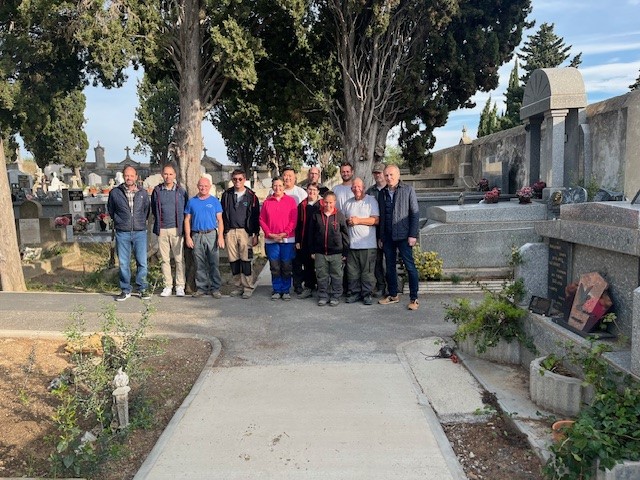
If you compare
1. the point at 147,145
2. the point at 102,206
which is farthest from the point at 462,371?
the point at 147,145

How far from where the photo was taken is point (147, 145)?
39.6m

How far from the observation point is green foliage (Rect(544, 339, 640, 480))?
2.66 metres

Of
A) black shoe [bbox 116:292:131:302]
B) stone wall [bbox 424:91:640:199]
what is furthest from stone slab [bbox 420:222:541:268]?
black shoe [bbox 116:292:131:302]

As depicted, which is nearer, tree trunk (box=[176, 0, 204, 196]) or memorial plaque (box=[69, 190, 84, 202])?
tree trunk (box=[176, 0, 204, 196])

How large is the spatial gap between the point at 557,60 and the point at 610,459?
35.3 m

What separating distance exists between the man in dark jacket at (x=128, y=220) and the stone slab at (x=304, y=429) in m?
3.64

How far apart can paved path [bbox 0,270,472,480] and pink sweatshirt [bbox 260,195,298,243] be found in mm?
1039

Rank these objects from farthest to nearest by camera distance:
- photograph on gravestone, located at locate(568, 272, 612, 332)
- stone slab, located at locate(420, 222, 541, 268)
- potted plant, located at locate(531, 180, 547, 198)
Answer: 1. potted plant, located at locate(531, 180, 547, 198)
2. stone slab, located at locate(420, 222, 541, 268)
3. photograph on gravestone, located at locate(568, 272, 612, 332)

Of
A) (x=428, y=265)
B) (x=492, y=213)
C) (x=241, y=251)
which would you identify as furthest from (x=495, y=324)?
(x=492, y=213)

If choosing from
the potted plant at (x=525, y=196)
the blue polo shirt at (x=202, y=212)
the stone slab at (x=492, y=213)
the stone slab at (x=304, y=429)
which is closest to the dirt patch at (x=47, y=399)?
the stone slab at (x=304, y=429)

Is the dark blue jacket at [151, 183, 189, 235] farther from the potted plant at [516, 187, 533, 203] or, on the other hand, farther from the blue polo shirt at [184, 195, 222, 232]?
the potted plant at [516, 187, 533, 203]

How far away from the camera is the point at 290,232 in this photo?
7.25 m

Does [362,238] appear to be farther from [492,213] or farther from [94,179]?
[94,179]

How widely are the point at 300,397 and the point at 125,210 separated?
14.9 feet
